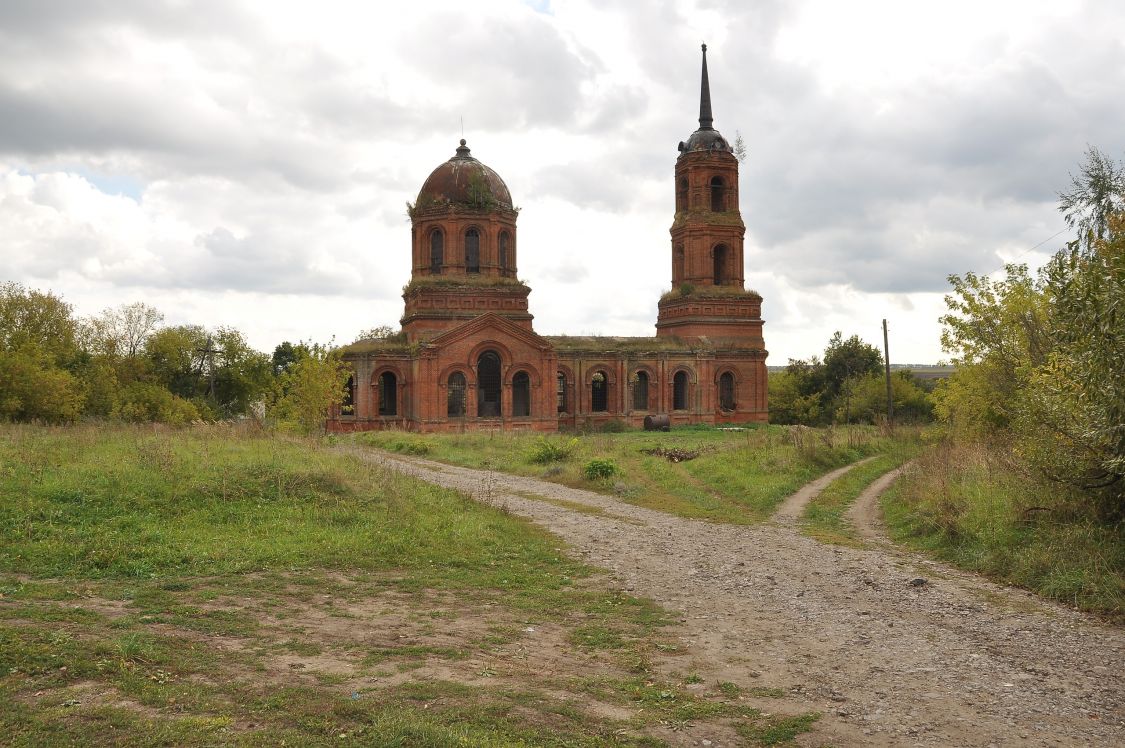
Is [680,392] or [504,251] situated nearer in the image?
[504,251]

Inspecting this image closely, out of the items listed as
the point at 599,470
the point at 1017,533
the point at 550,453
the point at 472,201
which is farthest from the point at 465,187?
the point at 1017,533

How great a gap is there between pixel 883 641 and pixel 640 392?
33504 mm

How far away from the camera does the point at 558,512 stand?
16016 millimetres

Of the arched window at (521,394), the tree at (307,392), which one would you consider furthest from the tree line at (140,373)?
the arched window at (521,394)

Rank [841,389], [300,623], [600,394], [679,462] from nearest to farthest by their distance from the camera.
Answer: [300,623], [679,462], [600,394], [841,389]

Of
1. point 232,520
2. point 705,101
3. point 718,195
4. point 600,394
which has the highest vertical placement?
point 705,101

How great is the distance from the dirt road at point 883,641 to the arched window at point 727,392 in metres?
29.7

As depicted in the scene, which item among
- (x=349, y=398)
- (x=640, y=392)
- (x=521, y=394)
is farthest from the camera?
(x=640, y=392)

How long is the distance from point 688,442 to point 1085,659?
78.1 ft

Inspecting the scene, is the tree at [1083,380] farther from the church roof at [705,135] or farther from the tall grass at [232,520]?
the church roof at [705,135]

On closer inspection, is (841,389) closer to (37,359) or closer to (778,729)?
(37,359)

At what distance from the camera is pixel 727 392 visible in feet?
140

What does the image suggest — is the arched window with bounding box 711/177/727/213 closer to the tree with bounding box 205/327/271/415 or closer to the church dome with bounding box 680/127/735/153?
the church dome with bounding box 680/127/735/153

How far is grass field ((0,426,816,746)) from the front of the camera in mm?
5352
